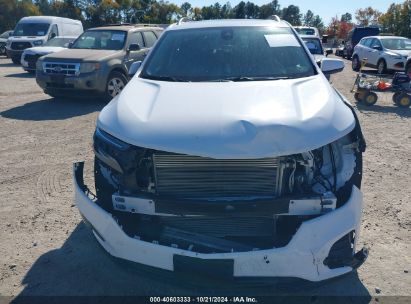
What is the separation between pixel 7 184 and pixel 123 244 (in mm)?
2922

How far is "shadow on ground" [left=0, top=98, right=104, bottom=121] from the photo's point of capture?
27.0 ft

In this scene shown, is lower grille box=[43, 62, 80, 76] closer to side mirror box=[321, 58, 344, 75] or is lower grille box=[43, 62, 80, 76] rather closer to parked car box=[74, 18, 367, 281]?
side mirror box=[321, 58, 344, 75]

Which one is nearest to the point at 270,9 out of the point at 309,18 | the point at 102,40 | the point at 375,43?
the point at 309,18

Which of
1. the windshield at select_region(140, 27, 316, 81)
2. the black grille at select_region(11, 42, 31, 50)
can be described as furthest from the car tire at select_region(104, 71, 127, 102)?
the black grille at select_region(11, 42, 31, 50)

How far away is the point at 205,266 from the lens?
2.36 m

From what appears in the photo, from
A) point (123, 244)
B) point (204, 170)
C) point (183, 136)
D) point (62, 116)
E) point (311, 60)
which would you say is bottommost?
point (62, 116)

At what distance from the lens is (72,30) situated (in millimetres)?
19172

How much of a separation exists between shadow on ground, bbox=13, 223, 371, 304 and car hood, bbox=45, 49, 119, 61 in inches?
257

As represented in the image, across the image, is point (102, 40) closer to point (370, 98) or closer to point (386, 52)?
point (370, 98)

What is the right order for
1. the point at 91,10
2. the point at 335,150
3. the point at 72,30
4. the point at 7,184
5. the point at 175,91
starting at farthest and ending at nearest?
the point at 91,10
the point at 72,30
the point at 7,184
the point at 175,91
the point at 335,150

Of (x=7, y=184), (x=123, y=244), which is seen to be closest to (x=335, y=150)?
(x=123, y=244)

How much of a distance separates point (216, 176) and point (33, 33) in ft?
58.7

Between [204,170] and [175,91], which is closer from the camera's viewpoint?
[204,170]

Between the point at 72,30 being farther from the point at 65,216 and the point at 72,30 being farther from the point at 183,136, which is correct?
the point at 183,136
